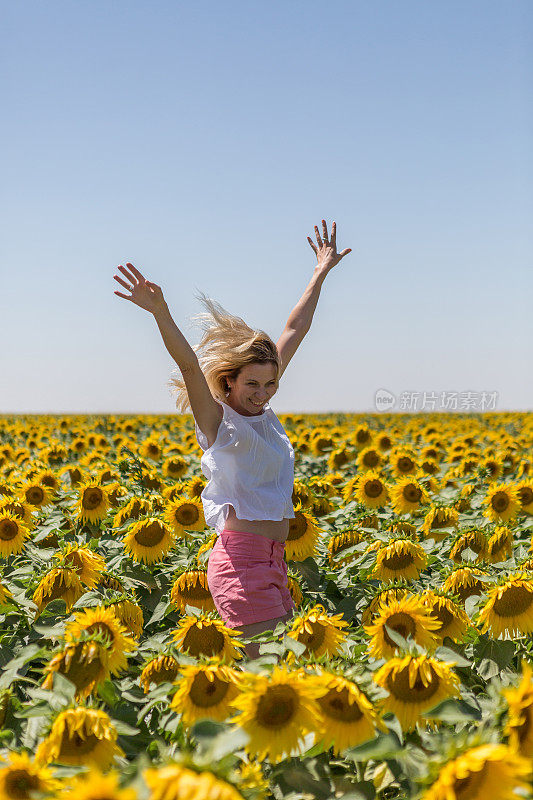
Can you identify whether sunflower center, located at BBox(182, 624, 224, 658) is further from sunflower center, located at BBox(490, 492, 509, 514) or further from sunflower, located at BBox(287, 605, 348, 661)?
sunflower center, located at BBox(490, 492, 509, 514)

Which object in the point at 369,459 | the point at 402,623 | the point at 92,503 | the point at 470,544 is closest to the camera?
the point at 402,623

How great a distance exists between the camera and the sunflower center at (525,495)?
21.4ft

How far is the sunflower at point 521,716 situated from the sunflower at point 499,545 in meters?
2.78

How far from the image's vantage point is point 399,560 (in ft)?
14.3

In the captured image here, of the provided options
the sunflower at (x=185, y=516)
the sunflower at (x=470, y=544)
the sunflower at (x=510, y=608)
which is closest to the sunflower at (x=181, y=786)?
the sunflower at (x=510, y=608)

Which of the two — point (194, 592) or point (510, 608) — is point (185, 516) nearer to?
point (194, 592)

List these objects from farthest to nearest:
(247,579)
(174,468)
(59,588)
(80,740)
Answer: (174,468) → (59,588) → (247,579) → (80,740)

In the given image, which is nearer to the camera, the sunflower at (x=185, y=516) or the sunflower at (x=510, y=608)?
the sunflower at (x=510, y=608)

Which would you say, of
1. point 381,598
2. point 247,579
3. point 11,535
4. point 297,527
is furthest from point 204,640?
point 11,535

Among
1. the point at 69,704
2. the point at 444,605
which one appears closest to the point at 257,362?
the point at 444,605

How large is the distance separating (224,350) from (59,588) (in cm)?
160

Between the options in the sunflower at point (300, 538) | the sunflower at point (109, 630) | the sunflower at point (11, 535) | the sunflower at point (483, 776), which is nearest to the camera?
the sunflower at point (483, 776)

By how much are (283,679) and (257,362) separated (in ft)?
8.42

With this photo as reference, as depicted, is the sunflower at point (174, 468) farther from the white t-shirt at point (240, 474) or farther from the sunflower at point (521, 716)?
the sunflower at point (521, 716)
